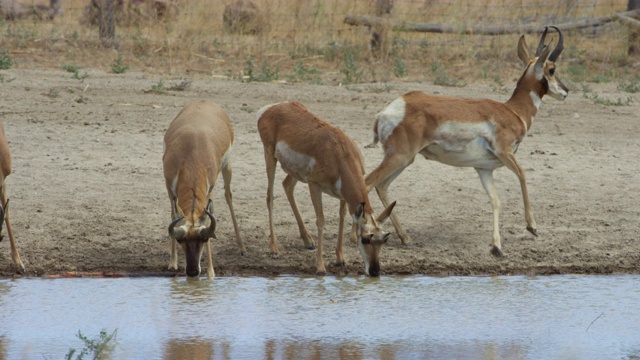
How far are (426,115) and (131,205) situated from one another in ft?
9.55

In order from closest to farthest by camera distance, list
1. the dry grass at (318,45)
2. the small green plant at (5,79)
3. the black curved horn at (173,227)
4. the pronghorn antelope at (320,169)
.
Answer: the black curved horn at (173,227)
the pronghorn antelope at (320,169)
the small green plant at (5,79)
the dry grass at (318,45)

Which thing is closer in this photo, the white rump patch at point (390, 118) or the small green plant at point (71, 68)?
the white rump patch at point (390, 118)

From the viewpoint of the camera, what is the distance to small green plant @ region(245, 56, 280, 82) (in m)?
15.4

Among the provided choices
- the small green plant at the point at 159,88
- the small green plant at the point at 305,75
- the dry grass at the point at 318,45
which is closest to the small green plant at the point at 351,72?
the dry grass at the point at 318,45

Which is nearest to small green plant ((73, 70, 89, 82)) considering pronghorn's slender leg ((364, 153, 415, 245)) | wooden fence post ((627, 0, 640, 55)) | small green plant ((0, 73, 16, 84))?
small green plant ((0, 73, 16, 84))

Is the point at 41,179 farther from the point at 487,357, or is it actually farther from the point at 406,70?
the point at 406,70

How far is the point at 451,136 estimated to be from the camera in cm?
959

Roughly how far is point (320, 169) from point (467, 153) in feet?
5.32

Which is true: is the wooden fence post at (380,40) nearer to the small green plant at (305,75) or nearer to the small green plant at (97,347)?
the small green plant at (305,75)

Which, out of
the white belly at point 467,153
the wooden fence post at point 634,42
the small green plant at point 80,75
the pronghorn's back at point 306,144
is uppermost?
the pronghorn's back at point 306,144

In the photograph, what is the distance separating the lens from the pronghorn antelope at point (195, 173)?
785 cm

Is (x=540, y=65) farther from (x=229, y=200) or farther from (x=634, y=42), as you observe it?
(x=634, y=42)

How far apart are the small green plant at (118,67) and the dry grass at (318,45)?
212 millimetres

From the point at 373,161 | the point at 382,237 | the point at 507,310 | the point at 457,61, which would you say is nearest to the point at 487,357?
the point at 507,310
